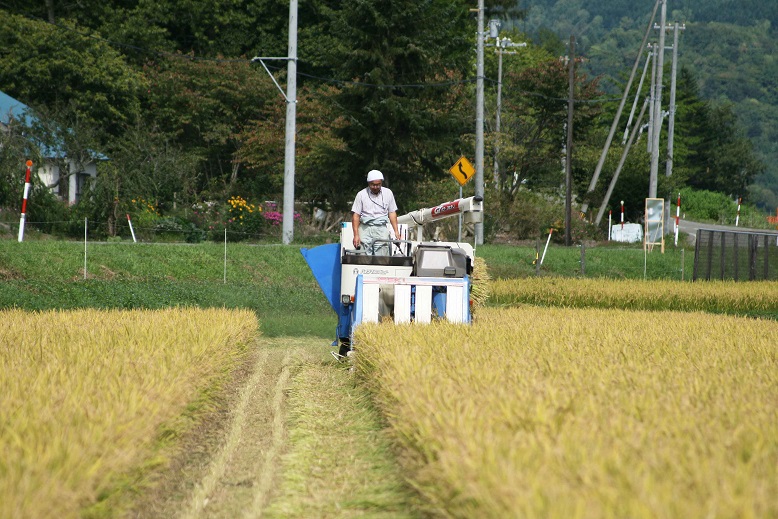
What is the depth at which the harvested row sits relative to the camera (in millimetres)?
20719

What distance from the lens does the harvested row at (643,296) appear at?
20.7m

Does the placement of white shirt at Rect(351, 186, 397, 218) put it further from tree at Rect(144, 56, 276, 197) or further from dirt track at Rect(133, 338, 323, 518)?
tree at Rect(144, 56, 276, 197)

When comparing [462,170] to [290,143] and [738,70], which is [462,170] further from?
[738,70]

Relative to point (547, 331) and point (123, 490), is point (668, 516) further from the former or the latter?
point (547, 331)

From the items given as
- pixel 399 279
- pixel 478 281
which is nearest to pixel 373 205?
pixel 399 279

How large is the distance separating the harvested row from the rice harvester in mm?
9414

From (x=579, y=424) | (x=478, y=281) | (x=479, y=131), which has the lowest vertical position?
(x=579, y=424)

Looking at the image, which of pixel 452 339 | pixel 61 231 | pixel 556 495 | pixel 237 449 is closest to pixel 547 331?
pixel 452 339

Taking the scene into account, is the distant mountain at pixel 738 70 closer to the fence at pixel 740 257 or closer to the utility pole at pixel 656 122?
the utility pole at pixel 656 122

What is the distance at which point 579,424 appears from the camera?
4926 millimetres

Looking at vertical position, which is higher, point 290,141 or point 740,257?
point 290,141

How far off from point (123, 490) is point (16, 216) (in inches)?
968

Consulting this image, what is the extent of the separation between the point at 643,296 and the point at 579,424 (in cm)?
1677

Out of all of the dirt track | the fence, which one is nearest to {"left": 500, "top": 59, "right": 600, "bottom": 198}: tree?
the fence
